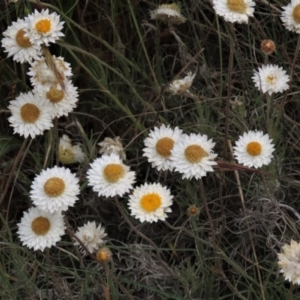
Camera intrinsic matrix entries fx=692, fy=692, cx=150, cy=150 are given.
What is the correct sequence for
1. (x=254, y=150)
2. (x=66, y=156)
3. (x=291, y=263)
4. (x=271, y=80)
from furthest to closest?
(x=66, y=156) → (x=271, y=80) → (x=254, y=150) → (x=291, y=263)

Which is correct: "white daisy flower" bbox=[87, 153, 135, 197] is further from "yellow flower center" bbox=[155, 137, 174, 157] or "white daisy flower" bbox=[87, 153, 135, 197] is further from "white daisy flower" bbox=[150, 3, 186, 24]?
"white daisy flower" bbox=[150, 3, 186, 24]

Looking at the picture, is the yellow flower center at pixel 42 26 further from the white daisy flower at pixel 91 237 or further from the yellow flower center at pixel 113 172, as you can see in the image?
the white daisy flower at pixel 91 237

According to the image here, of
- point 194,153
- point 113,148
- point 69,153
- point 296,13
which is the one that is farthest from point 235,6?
point 69,153

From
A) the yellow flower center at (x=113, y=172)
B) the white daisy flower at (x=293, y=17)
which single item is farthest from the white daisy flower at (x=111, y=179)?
the white daisy flower at (x=293, y=17)

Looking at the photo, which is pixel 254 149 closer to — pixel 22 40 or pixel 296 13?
pixel 296 13

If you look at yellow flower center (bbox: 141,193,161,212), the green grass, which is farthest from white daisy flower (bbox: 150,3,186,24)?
yellow flower center (bbox: 141,193,161,212)

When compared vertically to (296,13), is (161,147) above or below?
below
